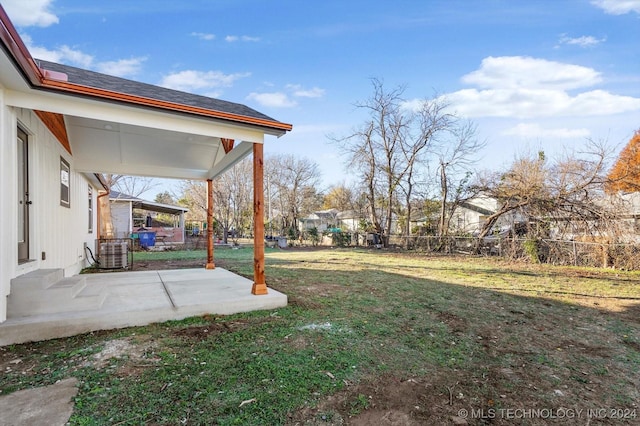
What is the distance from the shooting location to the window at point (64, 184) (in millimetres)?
5758

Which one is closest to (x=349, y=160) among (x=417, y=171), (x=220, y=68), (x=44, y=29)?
(x=417, y=171)

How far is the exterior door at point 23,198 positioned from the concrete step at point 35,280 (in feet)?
1.31

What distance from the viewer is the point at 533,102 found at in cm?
1512

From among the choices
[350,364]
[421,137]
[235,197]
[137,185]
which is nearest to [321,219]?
[235,197]

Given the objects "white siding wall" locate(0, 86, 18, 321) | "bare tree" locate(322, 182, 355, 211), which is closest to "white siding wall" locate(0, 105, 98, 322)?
"white siding wall" locate(0, 86, 18, 321)

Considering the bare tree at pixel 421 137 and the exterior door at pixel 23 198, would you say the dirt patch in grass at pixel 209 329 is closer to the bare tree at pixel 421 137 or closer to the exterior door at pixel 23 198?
the exterior door at pixel 23 198

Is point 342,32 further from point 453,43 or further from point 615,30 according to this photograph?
point 615,30

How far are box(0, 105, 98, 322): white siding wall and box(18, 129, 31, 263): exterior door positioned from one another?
0.13ft

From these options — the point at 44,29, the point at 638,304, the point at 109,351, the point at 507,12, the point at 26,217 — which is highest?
the point at 44,29

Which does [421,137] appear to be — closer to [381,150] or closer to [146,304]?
[381,150]

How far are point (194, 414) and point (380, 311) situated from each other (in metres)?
3.10

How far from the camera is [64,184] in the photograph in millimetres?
5988

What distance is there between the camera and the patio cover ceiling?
3.24m

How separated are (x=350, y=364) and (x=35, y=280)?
3.47 metres
